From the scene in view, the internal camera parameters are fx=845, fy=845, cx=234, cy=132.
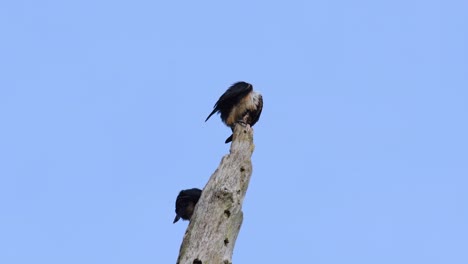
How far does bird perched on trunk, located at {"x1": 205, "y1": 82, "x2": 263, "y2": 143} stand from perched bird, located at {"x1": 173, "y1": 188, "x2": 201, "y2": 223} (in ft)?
9.25

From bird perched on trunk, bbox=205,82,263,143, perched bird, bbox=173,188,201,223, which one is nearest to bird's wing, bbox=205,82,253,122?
bird perched on trunk, bbox=205,82,263,143

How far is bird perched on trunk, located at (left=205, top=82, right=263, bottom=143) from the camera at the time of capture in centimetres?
1222

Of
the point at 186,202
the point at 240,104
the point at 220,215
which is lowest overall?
the point at 220,215

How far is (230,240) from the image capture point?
7.23 meters

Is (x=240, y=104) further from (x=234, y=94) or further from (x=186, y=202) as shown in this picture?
(x=186, y=202)

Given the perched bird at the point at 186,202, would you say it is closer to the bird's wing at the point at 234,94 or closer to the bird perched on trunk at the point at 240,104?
the bird perched on trunk at the point at 240,104

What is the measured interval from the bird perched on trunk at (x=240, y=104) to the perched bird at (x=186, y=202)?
9.25 feet

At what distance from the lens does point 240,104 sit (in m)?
12.2

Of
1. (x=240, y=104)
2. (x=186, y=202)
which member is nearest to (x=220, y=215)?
(x=186, y=202)

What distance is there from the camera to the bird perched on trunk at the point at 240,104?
12219mm

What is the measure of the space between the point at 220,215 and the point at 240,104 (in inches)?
198

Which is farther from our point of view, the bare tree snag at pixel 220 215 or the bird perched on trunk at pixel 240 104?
the bird perched on trunk at pixel 240 104

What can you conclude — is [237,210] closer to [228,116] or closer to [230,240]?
[230,240]

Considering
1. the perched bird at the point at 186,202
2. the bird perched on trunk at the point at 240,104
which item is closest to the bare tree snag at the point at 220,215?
the perched bird at the point at 186,202
